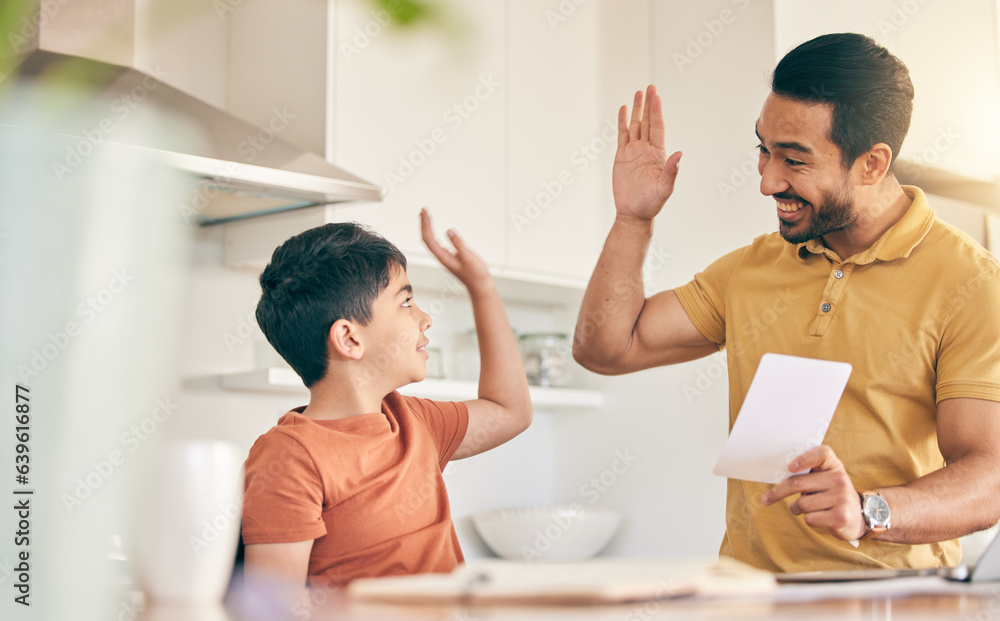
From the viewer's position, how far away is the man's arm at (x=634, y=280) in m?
1.48

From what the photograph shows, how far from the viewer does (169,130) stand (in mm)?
1726

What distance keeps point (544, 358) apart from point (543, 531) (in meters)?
0.50

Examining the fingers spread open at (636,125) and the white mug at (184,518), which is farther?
the fingers spread open at (636,125)

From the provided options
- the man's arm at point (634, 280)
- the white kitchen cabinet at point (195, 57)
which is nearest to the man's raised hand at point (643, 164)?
the man's arm at point (634, 280)

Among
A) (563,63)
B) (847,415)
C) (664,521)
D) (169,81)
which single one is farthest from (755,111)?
(169,81)

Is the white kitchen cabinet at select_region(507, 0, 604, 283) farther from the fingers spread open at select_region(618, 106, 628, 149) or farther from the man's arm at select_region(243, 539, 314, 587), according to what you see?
the man's arm at select_region(243, 539, 314, 587)

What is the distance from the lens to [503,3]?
8.36ft

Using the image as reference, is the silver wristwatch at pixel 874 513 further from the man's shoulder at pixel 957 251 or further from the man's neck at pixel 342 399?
the man's neck at pixel 342 399

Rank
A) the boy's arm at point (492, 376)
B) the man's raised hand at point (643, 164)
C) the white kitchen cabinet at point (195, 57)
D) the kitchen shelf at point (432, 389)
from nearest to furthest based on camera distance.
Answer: the boy's arm at point (492, 376), the man's raised hand at point (643, 164), the kitchen shelf at point (432, 389), the white kitchen cabinet at point (195, 57)

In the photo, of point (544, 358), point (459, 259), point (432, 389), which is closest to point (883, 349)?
point (459, 259)

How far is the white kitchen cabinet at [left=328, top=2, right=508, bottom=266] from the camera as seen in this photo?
6.86 ft

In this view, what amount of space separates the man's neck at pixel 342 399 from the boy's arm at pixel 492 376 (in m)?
0.18

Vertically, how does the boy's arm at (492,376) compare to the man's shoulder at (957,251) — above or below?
below

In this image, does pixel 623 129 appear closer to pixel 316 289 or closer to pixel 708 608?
pixel 316 289
